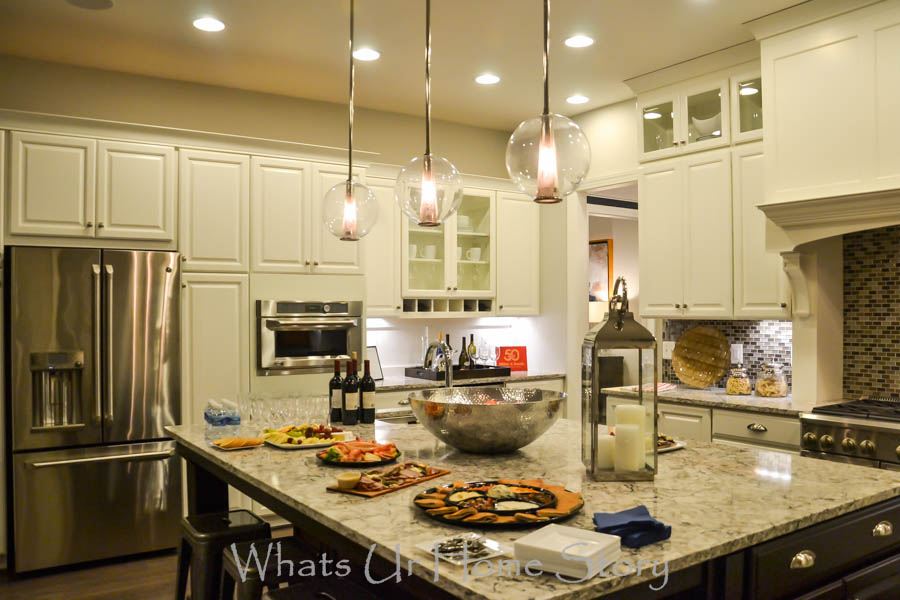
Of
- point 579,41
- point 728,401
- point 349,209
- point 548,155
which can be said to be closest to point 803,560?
point 548,155

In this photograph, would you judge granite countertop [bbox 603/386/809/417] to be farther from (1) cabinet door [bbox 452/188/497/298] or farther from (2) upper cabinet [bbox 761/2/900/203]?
(1) cabinet door [bbox 452/188/497/298]

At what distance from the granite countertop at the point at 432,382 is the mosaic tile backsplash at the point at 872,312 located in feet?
7.14

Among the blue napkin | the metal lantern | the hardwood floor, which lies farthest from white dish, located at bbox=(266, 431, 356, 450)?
the hardwood floor

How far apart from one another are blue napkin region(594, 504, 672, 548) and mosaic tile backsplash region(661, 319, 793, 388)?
3.19 meters

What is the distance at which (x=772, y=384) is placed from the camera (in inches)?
160

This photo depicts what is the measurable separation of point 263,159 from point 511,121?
2108 millimetres

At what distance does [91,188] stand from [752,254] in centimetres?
372

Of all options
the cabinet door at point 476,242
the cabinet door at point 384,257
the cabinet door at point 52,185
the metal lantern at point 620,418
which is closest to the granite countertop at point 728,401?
the cabinet door at point 476,242

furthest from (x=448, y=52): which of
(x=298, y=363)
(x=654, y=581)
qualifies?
(x=654, y=581)

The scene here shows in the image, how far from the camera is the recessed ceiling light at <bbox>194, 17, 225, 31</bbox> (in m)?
3.63

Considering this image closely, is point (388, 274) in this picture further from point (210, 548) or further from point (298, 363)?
point (210, 548)

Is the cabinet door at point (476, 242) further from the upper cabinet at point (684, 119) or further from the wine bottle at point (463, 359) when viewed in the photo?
the upper cabinet at point (684, 119)

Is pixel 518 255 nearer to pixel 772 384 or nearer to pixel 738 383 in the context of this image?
pixel 738 383

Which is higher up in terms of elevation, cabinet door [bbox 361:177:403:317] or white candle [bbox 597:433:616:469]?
cabinet door [bbox 361:177:403:317]
